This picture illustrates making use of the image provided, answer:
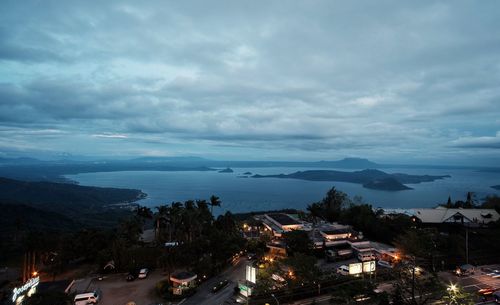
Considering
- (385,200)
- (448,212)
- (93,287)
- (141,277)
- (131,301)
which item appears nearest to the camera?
(131,301)

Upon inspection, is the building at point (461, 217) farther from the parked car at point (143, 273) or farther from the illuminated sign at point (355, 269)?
the parked car at point (143, 273)

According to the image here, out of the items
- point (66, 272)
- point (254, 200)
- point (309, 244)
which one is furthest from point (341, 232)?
point (254, 200)

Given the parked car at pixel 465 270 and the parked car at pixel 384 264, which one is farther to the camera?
the parked car at pixel 384 264

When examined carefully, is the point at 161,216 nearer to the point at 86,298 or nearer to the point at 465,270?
the point at 86,298

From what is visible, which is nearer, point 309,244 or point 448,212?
point 309,244

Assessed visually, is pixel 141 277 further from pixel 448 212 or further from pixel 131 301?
pixel 448 212

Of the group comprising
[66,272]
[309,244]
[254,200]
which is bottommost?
[254,200]

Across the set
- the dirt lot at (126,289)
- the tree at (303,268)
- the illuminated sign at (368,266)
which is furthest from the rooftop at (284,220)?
the tree at (303,268)
